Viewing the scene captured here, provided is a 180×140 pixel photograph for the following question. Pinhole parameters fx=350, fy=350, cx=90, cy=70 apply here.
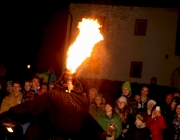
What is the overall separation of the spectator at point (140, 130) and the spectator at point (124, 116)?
0.57 feet

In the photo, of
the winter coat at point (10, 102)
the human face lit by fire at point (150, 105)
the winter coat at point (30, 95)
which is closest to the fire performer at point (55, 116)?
the winter coat at point (30, 95)

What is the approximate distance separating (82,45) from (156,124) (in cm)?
289

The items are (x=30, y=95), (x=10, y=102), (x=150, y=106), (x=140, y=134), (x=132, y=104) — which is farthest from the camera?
(x=132, y=104)

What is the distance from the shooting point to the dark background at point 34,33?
2242cm

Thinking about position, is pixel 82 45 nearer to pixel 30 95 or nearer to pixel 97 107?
pixel 30 95

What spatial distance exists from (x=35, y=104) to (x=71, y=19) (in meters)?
18.1

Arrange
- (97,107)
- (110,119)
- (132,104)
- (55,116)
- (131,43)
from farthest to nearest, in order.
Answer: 1. (131,43)
2. (132,104)
3. (97,107)
4. (110,119)
5. (55,116)

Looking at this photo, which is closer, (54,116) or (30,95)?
(54,116)

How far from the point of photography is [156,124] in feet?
26.1

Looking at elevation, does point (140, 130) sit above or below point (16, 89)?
below

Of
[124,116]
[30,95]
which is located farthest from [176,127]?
[30,95]

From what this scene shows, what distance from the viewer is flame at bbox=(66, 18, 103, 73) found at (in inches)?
233

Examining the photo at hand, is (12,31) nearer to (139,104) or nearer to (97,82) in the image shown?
(97,82)

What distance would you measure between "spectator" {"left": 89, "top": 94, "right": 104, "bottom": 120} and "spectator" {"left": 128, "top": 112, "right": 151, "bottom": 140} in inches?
43.0
